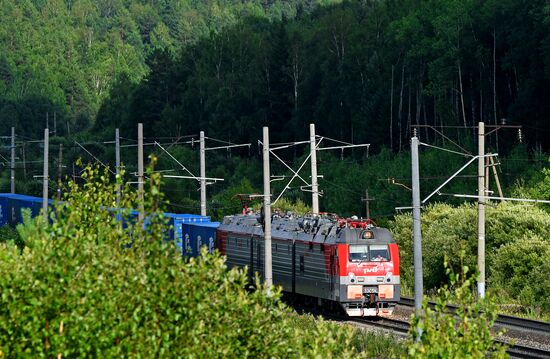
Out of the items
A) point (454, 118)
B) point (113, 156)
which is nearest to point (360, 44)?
point (454, 118)

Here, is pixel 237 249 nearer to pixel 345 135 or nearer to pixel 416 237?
pixel 416 237

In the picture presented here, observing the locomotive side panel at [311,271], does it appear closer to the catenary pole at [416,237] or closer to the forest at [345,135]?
the forest at [345,135]

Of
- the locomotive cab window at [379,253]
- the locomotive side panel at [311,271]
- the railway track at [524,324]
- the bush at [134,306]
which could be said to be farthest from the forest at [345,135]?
the locomotive cab window at [379,253]

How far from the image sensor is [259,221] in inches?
1767

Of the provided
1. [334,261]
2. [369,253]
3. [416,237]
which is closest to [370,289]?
[369,253]

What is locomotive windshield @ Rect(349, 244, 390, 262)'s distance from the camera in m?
38.2

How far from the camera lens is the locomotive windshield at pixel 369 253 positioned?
38156mm

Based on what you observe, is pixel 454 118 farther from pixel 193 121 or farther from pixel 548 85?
pixel 193 121

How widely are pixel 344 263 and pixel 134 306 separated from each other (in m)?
23.2

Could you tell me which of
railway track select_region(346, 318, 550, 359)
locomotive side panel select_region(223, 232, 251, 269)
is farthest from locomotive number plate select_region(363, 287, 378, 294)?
locomotive side panel select_region(223, 232, 251, 269)

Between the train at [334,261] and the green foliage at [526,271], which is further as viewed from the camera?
the green foliage at [526,271]

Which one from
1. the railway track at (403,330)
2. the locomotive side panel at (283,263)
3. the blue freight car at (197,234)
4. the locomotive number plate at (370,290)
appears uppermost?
the blue freight car at (197,234)

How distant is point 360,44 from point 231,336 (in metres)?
96.0

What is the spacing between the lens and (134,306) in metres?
15.2
